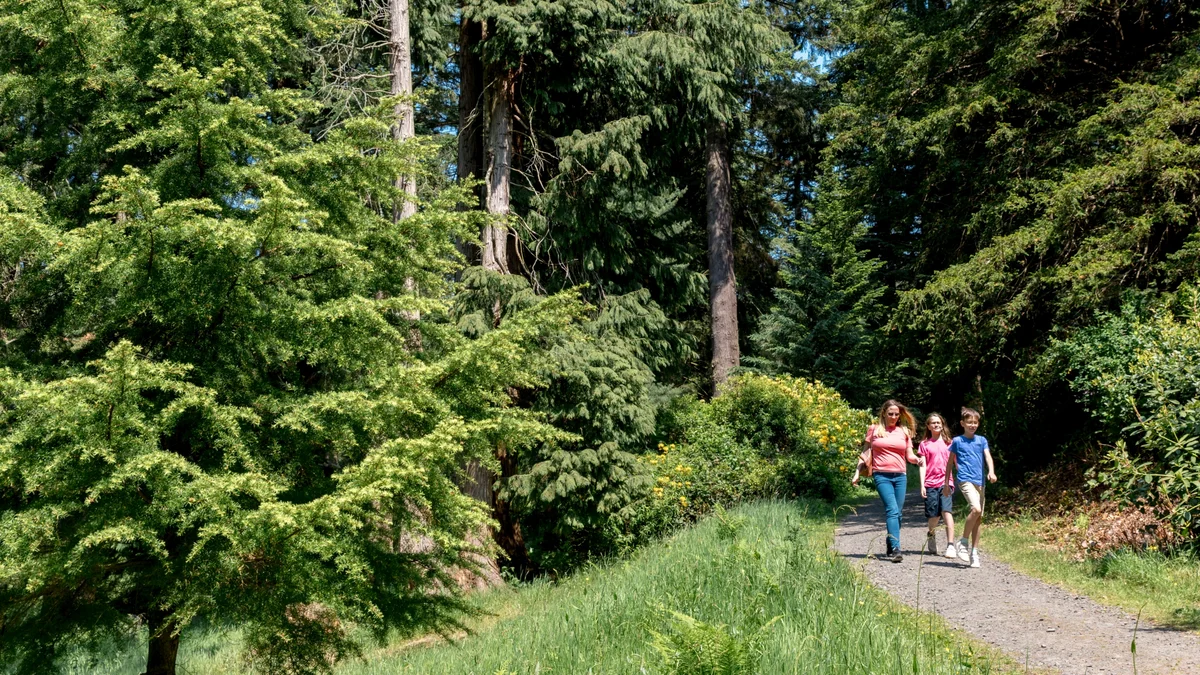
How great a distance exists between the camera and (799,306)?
22828 millimetres

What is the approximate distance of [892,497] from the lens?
7.97m

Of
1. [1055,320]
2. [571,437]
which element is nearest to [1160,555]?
[1055,320]

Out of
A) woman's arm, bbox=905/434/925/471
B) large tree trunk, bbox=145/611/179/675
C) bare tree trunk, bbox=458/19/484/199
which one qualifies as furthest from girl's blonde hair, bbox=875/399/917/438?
bare tree trunk, bbox=458/19/484/199

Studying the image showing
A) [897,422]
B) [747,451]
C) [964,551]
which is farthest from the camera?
[747,451]

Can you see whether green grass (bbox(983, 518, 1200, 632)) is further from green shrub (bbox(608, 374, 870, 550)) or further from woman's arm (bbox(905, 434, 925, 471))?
green shrub (bbox(608, 374, 870, 550))

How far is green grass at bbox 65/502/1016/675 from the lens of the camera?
12.4 ft

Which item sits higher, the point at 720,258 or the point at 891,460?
the point at 720,258

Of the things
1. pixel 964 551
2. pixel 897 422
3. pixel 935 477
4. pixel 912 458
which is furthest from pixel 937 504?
pixel 964 551

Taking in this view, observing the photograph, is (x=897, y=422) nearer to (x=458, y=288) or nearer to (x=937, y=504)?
(x=937, y=504)

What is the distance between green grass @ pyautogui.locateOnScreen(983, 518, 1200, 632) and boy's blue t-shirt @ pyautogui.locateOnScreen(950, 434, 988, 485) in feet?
3.50

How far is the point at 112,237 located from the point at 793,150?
74.9 feet

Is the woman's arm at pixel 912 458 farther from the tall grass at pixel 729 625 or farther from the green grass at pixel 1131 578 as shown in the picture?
the tall grass at pixel 729 625

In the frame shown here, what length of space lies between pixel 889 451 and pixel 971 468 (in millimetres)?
811

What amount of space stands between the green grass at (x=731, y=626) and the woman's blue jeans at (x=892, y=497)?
1094 millimetres
